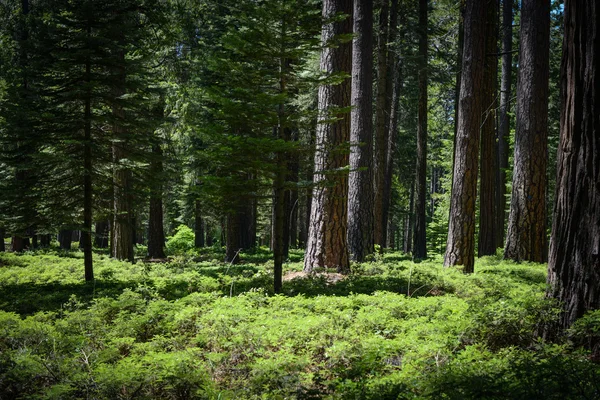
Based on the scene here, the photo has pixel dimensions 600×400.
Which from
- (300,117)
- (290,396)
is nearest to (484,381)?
(290,396)

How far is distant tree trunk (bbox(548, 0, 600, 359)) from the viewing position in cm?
424

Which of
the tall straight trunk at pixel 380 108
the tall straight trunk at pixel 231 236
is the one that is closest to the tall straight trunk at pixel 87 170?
the tall straight trunk at pixel 231 236

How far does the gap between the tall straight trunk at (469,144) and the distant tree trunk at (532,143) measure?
188 centimetres

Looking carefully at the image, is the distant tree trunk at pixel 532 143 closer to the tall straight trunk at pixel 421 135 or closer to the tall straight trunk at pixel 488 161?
the tall straight trunk at pixel 488 161

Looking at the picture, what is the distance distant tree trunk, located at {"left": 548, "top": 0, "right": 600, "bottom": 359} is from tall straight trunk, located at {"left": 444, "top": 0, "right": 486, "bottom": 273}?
5372 millimetres

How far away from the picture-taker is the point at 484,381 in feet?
9.91

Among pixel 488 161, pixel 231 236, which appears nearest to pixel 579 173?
pixel 488 161

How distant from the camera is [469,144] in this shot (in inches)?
393

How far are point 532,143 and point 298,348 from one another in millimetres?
9274

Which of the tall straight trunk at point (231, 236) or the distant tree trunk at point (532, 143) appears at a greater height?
the distant tree trunk at point (532, 143)

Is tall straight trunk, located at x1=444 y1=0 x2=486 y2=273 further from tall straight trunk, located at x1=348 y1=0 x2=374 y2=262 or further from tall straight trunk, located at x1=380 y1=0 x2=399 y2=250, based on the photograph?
tall straight trunk, located at x1=380 y1=0 x2=399 y2=250

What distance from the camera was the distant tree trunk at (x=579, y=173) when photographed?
167 inches

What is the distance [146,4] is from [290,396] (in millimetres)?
12358

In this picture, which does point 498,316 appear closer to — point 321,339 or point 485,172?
point 321,339
